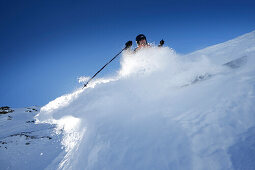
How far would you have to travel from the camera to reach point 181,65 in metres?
7.84

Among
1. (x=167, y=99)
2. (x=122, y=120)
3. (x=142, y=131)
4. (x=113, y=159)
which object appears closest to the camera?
(x=113, y=159)

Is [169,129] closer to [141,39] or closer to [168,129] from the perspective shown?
[168,129]

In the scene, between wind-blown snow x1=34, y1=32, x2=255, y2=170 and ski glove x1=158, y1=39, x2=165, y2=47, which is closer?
wind-blown snow x1=34, y1=32, x2=255, y2=170

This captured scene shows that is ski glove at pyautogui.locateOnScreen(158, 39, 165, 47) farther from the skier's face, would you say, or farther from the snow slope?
the snow slope

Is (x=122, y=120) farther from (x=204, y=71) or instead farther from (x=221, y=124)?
(x=204, y=71)

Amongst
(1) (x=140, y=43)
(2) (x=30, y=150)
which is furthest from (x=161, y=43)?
(2) (x=30, y=150)

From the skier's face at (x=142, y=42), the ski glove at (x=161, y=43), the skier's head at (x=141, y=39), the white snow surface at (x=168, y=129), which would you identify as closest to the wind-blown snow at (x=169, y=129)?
the white snow surface at (x=168, y=129)

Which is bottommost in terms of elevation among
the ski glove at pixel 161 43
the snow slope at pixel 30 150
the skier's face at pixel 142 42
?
the snow slope at pixel 30 150

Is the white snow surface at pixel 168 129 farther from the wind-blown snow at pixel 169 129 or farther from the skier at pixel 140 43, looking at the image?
the skier at pixel 140 43

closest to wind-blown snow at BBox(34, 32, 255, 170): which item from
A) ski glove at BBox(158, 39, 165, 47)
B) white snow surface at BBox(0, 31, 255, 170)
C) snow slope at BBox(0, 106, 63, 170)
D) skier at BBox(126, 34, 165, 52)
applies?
white snow surface at BBox(0, 31, 255, 170)

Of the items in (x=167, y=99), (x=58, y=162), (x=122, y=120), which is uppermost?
(x=167, y=99)

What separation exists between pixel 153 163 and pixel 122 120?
1928 millimetres

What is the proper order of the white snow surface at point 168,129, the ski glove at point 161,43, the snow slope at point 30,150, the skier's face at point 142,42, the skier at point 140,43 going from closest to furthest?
the white snow surface at point 168,129 < the snow slope at point 30,150 < the ski glove at point 161,43 < the skier at point 140,43 < the skier's face at point 142,42

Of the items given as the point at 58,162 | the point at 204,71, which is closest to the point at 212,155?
the point at 58,162
